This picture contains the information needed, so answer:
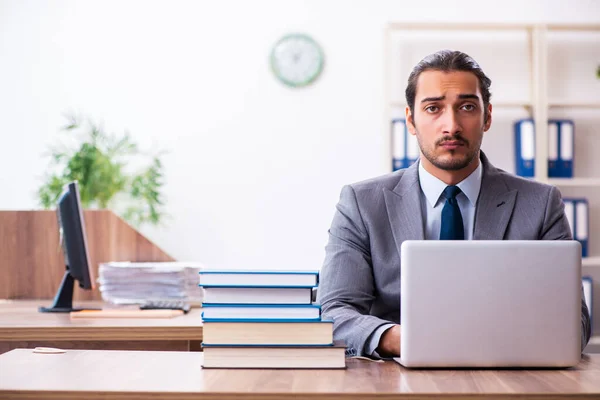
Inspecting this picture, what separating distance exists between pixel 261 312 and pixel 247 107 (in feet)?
10.4

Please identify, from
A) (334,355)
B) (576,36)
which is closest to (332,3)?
(576,36)

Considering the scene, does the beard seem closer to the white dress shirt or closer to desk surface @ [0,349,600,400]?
the white dress shirt

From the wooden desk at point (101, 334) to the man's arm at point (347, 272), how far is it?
50 centimetres

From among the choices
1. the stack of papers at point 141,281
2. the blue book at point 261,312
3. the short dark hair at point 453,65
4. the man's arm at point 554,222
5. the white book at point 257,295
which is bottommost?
the stack of papers at point 141,281

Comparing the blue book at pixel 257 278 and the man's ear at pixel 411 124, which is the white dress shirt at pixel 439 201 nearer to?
the man's ear at pixel 411 124

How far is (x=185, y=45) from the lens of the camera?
4438 mm

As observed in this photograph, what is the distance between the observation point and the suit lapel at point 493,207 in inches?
73.7

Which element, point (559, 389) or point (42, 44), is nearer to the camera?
point (559, 389)

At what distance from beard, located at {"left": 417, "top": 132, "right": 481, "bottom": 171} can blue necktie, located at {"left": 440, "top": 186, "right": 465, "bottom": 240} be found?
0.08m

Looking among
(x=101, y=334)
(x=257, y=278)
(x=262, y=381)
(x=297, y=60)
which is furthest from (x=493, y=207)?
(x=297, y=60)

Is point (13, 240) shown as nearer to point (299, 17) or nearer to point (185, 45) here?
point (185, 45)

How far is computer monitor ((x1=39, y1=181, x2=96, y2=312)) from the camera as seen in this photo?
2.56m

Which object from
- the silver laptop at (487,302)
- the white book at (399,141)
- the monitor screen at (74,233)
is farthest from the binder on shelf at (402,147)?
the silver laptop at (487,302)

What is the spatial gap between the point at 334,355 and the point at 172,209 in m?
3.20
